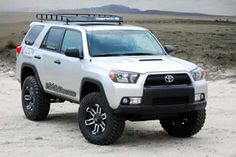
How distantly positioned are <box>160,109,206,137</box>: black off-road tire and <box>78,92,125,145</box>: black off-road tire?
141cm

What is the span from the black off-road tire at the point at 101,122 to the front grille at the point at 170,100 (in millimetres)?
610

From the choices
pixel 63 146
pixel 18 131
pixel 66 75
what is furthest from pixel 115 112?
pixel 18 131

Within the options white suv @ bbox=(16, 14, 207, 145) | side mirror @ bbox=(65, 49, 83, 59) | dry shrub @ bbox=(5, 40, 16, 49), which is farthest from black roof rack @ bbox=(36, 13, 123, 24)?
dry shrub @ bbox=(5, 40, 16, 49)

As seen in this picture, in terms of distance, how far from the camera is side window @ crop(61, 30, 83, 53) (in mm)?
10602

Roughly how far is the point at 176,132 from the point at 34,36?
11.9ft

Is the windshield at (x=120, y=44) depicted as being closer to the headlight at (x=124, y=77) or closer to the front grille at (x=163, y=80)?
the headlight at (x=124, y=77)

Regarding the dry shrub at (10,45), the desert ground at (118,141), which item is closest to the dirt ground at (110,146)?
the desert ground at (118,141)

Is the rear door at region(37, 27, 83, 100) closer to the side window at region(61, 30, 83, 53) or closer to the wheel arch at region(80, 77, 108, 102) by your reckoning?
the side window at region(61, 30, 83, 53)

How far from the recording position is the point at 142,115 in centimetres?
932

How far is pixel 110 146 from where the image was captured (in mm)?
9523

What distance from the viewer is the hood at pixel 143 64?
934 centimetres

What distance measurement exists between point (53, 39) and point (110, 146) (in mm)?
2886

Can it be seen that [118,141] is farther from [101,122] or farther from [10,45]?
[10,45]

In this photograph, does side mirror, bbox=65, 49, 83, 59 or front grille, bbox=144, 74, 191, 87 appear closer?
front grille, bbox=144, 74, 191, 87
